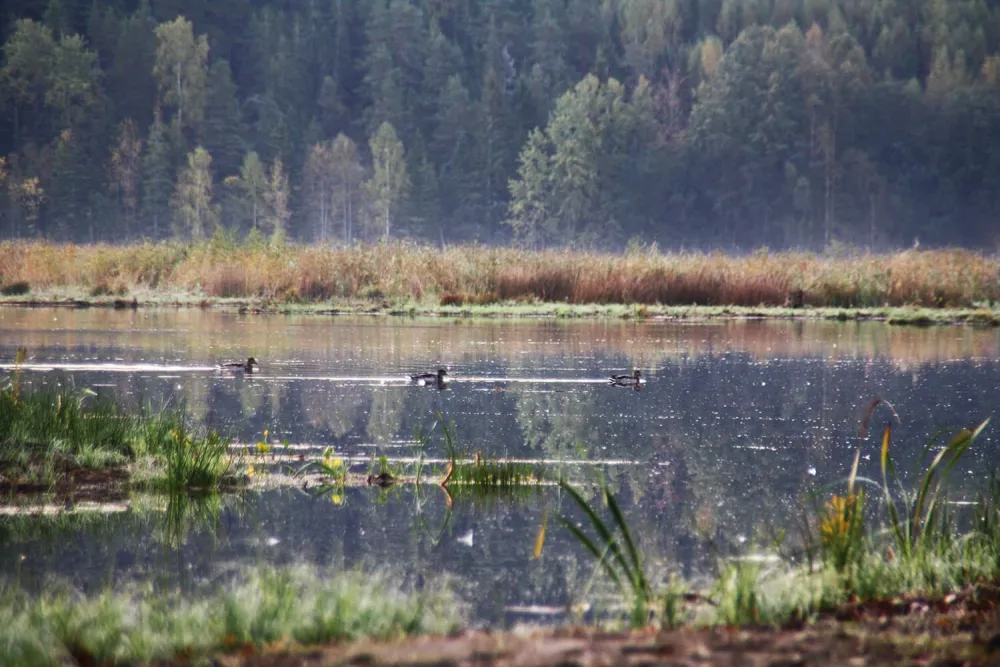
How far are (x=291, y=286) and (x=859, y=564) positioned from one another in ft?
103

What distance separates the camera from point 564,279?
37688 mm

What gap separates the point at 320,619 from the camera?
6543 mm

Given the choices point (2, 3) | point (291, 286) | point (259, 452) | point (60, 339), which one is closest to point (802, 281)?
point (291, 286)

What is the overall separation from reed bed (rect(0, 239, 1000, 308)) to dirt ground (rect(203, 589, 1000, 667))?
99.1ft

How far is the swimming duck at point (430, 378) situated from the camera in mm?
19266

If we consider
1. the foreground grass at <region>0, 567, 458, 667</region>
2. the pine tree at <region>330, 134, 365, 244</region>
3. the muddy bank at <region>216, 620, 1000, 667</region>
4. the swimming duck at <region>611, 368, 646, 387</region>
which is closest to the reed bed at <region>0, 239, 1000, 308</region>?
the swimming duck at <region>611, 368, 646, 387</region>

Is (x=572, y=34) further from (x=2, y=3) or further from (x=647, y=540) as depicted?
(x=647, y=540)

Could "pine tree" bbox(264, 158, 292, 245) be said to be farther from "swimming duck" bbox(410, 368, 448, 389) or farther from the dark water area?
"swimming duck" bbox(410, 368, 448, 389)

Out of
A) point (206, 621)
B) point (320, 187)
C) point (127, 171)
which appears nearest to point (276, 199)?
point (320, 187)

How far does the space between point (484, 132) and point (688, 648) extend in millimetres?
94261

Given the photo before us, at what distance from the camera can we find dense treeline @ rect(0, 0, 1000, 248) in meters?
91.7

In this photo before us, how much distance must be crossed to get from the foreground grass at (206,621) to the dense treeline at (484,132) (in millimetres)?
80214

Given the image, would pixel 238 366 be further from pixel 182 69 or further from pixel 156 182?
pixel 182 69

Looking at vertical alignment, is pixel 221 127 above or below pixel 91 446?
above
